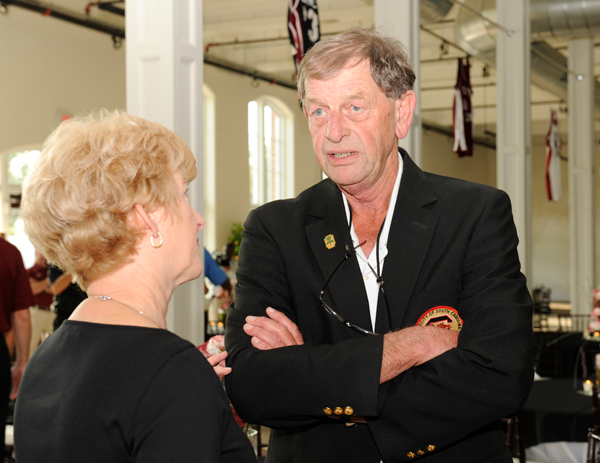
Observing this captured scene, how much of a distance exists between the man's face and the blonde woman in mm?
547

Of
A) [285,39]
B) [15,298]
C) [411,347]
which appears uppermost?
[285,39]

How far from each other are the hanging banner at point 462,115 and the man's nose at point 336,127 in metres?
6.78

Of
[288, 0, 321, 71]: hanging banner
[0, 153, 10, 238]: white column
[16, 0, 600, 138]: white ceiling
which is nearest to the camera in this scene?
[288, 0, 321, 71]: hanging banner

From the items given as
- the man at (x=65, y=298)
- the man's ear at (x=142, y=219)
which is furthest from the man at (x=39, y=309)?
the man's ear at (x=142, y=219)

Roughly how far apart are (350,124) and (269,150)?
1511cm

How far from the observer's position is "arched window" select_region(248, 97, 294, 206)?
16.3m

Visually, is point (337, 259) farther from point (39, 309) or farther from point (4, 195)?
point (4, 195)

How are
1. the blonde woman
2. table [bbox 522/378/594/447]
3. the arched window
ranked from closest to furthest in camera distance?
the blonde woman, table [bbox 522/378/594/447], the arched window

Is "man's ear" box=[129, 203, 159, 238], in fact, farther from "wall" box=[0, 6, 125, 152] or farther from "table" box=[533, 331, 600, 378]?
"wall" box=[0, 6, 125, 152]

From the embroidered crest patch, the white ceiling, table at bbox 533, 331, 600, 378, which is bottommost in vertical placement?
table at bbox 533, 331, 600, 378

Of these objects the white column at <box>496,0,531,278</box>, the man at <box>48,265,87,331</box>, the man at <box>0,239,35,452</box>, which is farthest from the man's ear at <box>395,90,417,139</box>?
the white column at <box>496,0,531,278</box>

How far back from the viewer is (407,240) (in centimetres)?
190

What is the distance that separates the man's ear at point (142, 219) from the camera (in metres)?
1.40

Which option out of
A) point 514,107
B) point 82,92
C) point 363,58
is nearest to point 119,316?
point 363,58
